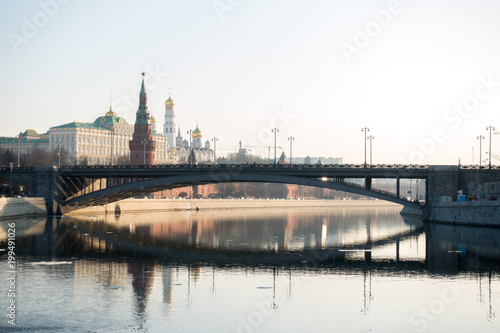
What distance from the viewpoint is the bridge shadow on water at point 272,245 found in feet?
158

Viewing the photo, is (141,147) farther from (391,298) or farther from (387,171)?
(391,298)

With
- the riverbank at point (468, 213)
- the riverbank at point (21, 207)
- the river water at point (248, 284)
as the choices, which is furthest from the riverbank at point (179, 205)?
the riverbank at point (468, 213)

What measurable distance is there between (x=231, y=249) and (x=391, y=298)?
2453cm

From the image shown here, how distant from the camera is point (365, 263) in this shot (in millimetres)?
47938

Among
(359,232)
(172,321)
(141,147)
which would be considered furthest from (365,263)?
(141,147)

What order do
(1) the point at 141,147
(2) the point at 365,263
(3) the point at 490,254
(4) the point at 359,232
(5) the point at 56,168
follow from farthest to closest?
(1) the point at 141,147 < (5) the point at 56,168 < (4) the point at 359,232 < (3) the point at 490,254 < (2) the point at 365,263

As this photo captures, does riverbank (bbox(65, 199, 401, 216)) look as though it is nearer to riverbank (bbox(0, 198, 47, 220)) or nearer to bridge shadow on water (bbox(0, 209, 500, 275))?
riverbank (bbox(0, 198, 47, 220))

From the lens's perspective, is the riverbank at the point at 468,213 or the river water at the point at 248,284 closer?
the river water at the point at 248,284

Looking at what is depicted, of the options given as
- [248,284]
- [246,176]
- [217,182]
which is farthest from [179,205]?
[248,284]

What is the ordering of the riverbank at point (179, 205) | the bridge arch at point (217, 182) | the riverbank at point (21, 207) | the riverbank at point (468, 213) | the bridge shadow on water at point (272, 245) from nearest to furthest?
the bridge shadow on water at point (272, 245) → the riverbank at point (468, 213) → the riverbank at point (21, 207) → the bridge arch at point (217, 182) → the riverbank at point (179, 205)

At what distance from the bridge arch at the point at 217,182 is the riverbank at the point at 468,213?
3940 millimetres

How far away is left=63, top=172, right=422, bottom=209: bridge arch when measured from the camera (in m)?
85.9

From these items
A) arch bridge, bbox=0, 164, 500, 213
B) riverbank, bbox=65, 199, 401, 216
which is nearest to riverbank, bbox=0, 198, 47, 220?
arch bridge, bbox=0, 164, 500, 213

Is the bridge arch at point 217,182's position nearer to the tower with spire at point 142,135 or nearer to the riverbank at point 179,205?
the riverbank at point 179,205
